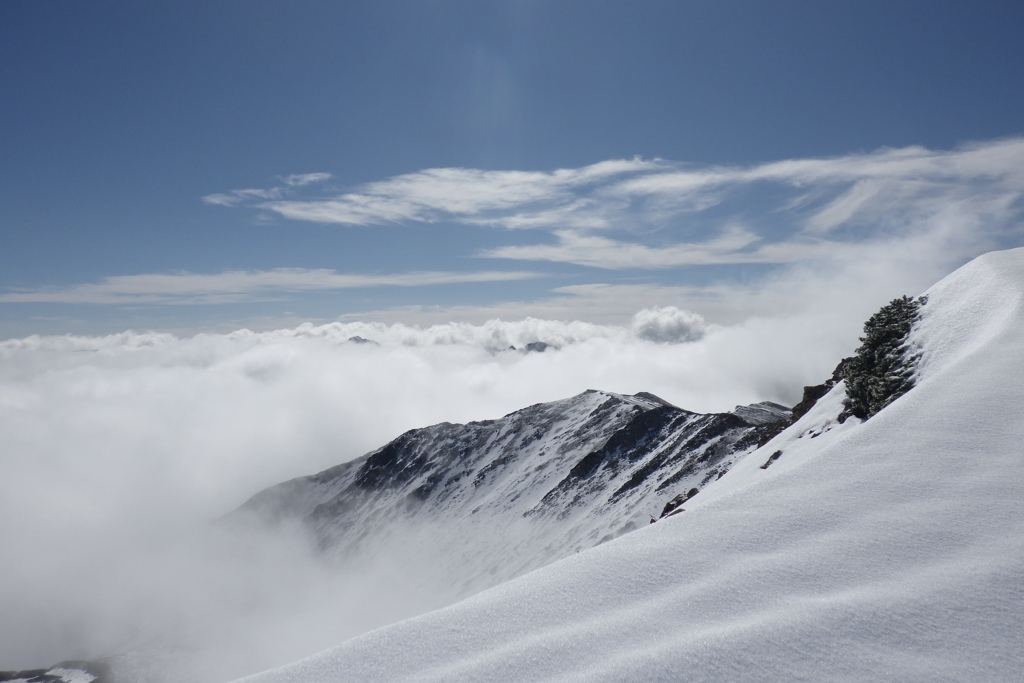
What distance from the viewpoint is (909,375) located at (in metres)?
17.8

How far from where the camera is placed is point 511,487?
106m

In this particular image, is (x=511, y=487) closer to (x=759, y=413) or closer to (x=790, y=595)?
(x=759, y=413)

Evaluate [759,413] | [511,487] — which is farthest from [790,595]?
[759,413]

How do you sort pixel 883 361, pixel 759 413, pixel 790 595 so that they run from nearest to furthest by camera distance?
1. pixel 790 595
2. pixel 883 361
3. pixel 759 413

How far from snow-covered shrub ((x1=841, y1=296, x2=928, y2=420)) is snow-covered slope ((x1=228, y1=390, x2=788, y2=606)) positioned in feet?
143

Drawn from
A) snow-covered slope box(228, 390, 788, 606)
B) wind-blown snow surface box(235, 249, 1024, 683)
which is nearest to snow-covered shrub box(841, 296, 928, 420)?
wind-blown snow surface box(235, 249, 1024, 683)

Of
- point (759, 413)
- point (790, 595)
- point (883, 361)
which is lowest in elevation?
point (759, 413)

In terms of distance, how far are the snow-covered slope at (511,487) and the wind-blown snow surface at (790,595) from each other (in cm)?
5675

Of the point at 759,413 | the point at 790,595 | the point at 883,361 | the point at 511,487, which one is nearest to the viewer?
the point at 790,595

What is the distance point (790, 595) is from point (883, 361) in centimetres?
1846

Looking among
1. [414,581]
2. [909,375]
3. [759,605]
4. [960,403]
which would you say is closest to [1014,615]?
[759,605]

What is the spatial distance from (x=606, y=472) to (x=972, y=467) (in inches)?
3411

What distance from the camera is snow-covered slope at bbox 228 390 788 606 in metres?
78.8

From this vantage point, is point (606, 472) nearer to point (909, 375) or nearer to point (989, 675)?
point (909, 375)
